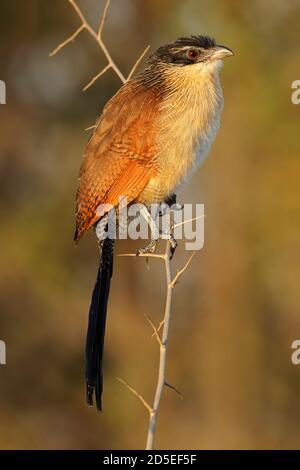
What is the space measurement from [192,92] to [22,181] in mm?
7161

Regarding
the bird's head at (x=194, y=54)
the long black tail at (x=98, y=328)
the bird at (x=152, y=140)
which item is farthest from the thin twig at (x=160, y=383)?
the bird's head at (x=194, y=54)

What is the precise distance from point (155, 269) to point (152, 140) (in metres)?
6.33

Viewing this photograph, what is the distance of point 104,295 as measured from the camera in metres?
3.83

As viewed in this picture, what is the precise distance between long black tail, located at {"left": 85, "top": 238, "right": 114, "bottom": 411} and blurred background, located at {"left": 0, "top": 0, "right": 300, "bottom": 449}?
6290mm

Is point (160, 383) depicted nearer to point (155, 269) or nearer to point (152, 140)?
point (152, 140)

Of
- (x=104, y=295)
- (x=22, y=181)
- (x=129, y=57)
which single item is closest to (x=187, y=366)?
(x=22, y=181)

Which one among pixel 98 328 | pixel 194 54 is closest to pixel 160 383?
pixel 98 328

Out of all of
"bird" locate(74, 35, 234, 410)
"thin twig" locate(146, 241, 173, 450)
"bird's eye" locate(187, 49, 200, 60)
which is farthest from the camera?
"bird's eye" locate(187, 49, 200, 60)

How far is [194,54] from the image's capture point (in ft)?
12.9

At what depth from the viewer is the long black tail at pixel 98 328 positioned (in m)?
3.55

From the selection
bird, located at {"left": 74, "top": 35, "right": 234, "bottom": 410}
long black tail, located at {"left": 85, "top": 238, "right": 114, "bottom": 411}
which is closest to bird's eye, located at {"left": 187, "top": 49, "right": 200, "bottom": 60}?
bird, located at {"left": 74, "top": 35, "right": 234, "bottom": 410}

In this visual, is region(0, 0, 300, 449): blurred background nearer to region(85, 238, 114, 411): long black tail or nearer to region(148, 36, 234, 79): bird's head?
region(148, 36, 234, 79): bird's head

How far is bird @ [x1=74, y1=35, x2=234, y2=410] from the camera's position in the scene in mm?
3822

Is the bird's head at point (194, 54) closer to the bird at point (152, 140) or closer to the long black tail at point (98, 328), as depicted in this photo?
the bird at point (152, 140)
